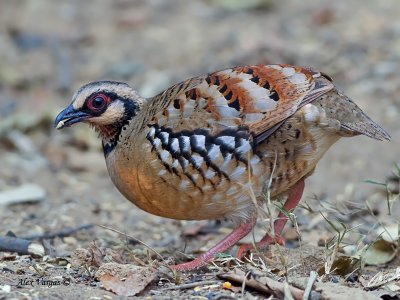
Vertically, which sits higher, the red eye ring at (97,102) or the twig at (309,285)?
the red eye ring at (97,102)

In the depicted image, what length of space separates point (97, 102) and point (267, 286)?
193 centimetres

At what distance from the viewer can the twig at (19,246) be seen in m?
5.80

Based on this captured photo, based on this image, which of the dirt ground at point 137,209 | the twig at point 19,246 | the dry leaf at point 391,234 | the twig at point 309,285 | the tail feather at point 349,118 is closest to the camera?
the twig at point 309,285

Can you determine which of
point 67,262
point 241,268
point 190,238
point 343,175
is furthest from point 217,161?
point 343,175

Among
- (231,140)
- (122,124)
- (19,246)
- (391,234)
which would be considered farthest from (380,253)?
(19,246)

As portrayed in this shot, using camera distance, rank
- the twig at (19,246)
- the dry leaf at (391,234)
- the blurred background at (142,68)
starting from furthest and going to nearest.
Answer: the blurred background at (142,68)
the twig at (19,246)
the dry leaf at (391,234)

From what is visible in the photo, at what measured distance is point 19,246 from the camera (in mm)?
5828

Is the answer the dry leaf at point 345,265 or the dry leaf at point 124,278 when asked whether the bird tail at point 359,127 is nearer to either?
the dry leaf at point 345,265

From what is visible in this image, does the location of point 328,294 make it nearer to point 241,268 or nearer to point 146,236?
point 241,268

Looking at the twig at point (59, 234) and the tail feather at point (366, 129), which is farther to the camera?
the twig at point (59, 234)

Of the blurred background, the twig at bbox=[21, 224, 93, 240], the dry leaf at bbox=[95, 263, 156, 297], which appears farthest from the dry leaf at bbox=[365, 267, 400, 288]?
the twig at bbox=[21, 224, 93, 240]

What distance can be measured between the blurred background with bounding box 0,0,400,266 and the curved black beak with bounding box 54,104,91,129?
3.32 feet

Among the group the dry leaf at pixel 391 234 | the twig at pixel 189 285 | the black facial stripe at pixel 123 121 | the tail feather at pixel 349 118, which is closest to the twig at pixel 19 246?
the black facial stripe at pixel 123 121

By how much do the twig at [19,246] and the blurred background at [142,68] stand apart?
1.63ft
